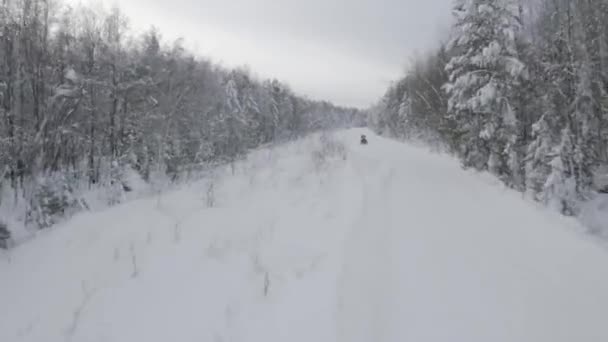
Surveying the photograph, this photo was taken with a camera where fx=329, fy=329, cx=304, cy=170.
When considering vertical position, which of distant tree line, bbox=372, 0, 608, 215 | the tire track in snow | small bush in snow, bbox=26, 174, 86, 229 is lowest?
small bush in snow, bbox=26, 174, 86, 229

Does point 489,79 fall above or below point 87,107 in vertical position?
above

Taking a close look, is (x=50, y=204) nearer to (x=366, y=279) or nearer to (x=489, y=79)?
(x=366, y=279)

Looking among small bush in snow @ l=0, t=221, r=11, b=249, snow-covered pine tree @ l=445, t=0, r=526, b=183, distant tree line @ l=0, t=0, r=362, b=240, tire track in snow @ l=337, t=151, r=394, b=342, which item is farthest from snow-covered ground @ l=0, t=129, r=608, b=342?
snow-covered pine tree @ l=445, t=0, r=526, b=183

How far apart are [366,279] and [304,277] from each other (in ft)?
2.78

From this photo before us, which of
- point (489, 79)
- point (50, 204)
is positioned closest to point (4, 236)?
point (50, 204)

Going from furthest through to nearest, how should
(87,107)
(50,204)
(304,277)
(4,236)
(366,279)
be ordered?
(87,107)
(50,204)
(4,236)
(366,279)
(304,277)

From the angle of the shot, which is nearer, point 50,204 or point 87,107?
point 50,204

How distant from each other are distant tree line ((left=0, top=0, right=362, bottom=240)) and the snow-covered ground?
15.3ft

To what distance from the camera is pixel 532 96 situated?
42.5 feet

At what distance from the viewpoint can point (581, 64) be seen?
1312 cm

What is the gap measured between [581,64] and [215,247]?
1582 centimetres

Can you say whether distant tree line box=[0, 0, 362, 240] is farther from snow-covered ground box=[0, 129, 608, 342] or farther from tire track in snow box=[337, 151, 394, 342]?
tire track in snow box=[337, 151, 394, 342]

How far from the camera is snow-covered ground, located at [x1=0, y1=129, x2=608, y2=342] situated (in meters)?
3.32

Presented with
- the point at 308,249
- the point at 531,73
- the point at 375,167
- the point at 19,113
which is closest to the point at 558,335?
the point at 308,249
